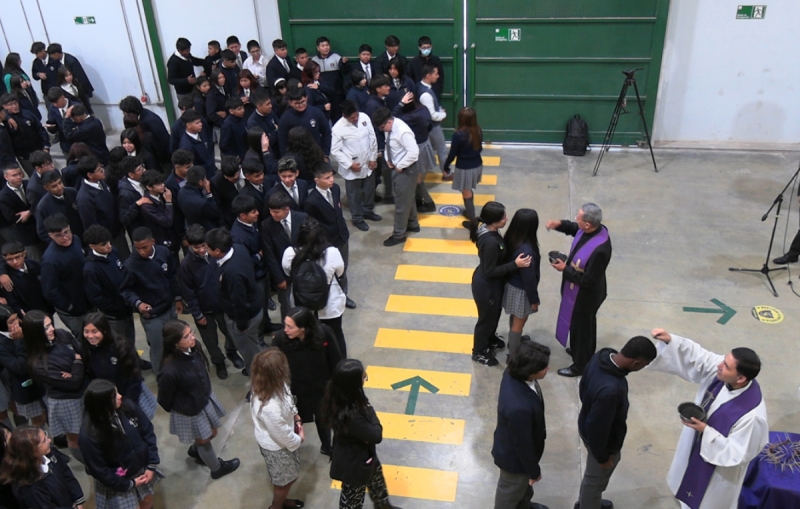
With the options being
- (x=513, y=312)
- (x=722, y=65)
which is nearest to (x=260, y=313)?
(x=513, y=312)

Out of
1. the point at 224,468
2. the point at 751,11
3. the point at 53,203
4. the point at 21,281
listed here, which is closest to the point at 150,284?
the point at 21,281

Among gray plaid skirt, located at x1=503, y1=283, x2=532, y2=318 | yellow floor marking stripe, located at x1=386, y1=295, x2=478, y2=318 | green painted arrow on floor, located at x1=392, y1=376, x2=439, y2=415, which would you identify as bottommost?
green painted arrow on floor, located at x1=392, y1=376, x2=439, y2=415

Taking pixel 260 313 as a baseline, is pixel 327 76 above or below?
above

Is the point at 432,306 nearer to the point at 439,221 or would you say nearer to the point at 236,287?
the point at 439,221

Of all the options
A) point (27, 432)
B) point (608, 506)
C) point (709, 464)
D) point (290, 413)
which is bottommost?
point (608, 506)

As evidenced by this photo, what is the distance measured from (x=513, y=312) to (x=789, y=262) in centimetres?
394

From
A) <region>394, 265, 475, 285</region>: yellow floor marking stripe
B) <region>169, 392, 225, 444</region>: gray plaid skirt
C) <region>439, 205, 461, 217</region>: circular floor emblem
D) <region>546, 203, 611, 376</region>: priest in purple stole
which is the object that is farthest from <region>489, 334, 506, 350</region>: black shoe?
<region>439, 205, 461, 217</region>: circular floor emblem

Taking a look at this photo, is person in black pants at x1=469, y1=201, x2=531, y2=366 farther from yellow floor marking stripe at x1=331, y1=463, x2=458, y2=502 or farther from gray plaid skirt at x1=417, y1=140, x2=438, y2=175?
gray plaid skirt at x1=417, y1=140, x2=438, y2=175

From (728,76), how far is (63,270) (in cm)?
969

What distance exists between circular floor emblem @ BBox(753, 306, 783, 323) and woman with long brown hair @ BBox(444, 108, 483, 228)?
348 centimetres

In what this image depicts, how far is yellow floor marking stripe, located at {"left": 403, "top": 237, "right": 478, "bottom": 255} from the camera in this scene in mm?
8344

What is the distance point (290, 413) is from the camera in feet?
14.4

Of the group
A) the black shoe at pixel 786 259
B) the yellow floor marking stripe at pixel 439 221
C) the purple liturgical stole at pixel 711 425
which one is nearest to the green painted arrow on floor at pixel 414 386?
the purple liturgical stole at pixel 711 425

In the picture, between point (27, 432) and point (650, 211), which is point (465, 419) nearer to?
point (27, 432)
